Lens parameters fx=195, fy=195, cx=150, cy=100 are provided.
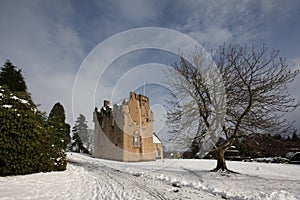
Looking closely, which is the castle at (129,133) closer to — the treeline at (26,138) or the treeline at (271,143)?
the treeline at (26,138)

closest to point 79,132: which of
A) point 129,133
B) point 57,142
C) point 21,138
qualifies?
point 129,133

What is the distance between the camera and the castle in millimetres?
28547

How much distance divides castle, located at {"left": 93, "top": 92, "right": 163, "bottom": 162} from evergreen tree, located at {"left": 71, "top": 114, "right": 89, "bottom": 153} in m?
13.9

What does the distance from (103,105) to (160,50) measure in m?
26.0

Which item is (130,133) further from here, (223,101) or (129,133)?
(223,101)

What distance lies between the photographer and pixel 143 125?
102 feet

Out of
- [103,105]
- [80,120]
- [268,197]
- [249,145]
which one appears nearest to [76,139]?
[80,120]

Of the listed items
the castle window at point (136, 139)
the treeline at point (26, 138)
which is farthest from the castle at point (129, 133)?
the treeline at point (26, 138)

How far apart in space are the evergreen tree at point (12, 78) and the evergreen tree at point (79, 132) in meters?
29.7

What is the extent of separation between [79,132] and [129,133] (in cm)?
3119

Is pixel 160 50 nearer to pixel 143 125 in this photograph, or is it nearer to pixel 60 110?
pixel 143 125

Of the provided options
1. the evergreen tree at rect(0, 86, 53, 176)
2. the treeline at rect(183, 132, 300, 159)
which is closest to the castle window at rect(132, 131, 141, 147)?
the evergreen tree at rect(0, 86, 53, 176)

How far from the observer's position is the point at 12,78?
63.1 feet

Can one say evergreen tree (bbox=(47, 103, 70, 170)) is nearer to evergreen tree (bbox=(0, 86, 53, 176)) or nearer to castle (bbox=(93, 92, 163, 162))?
evergreen tree (bbox=(0, 86, 53, 176))
